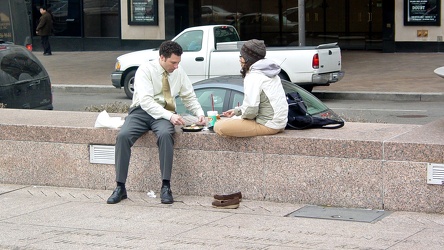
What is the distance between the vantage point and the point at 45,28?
29.0 metres

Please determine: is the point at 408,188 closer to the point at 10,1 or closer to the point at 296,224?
the point at 296,224

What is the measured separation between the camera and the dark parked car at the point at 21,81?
42.0 feet

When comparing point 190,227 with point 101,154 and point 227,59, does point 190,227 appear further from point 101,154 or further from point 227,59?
point 227,59

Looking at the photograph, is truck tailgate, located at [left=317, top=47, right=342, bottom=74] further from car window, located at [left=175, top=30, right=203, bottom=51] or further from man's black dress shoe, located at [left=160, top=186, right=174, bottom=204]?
man's black dress shoe, located at [left=160, top=186, right=174, bottom=204]

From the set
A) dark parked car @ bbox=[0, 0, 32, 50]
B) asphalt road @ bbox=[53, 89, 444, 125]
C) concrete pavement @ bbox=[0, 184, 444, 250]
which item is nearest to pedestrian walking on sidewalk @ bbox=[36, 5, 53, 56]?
asphalt road @ bbox=[53, 89, 444, 125]

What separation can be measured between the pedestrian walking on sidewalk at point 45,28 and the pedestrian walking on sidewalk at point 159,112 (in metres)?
21.4

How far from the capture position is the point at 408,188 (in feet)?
24.1

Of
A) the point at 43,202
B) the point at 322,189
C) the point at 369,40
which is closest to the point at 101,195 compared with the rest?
the point at 43,202

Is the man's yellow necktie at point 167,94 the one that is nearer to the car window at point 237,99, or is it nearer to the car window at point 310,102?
the car window at point 237,99

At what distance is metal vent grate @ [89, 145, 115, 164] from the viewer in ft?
28.3

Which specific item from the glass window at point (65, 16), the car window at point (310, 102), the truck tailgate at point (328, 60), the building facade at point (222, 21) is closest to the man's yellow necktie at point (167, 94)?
the car window at point (310, 102)

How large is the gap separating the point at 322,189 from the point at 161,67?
2035mm

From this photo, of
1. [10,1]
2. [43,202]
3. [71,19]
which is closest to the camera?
[43,202]

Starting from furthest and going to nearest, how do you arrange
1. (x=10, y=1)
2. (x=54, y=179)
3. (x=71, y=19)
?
(x=71, y=19) < (x=10, y=1) < (x=54, y=179)
